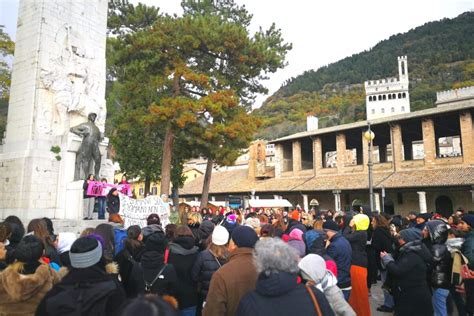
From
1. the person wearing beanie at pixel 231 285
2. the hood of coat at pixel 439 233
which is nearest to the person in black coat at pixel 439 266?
the hood of coat at pixel 439 233

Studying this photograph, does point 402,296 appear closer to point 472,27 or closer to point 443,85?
point 443,85

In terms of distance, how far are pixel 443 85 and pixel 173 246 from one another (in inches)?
3705

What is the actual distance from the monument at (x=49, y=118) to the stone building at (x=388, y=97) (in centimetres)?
7578

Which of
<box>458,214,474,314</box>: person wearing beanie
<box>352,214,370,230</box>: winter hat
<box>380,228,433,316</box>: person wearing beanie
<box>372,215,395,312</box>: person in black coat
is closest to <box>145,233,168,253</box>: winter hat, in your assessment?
<box>380,228,433,316</box>: person wearing beanie

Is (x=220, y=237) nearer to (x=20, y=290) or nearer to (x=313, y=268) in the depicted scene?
(x=313, y=268)

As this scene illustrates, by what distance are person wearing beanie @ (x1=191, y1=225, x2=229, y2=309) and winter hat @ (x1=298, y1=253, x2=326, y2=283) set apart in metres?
1.13

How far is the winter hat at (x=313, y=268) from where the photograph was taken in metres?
2.85

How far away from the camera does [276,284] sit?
2.10 m

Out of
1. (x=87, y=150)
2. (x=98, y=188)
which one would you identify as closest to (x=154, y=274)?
(x=98, y=188)

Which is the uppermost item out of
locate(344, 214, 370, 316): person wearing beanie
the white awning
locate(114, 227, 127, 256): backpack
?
the white awning

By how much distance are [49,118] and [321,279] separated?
10.3m

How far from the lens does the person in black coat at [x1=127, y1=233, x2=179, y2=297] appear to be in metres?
3.45

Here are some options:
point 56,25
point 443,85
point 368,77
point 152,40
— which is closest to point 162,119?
point 152,40

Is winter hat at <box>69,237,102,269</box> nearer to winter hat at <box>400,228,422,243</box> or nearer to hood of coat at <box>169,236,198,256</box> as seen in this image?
hood of coat at <box>169,236,198,256</box>
